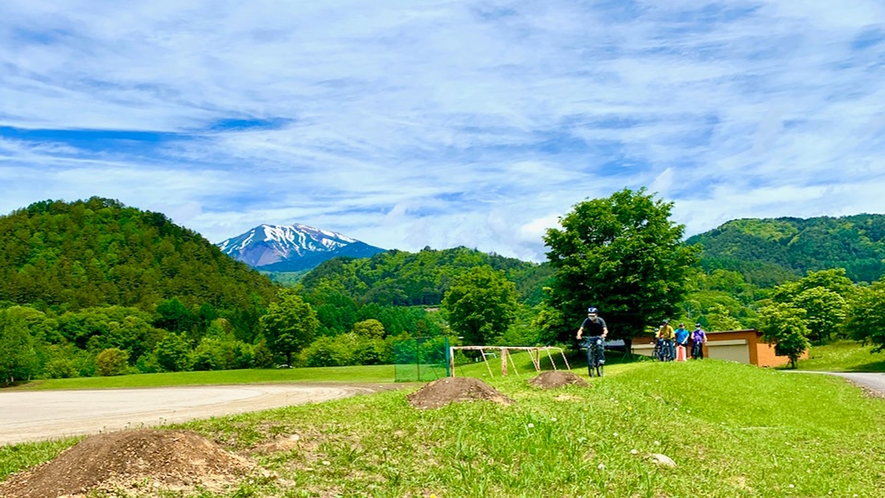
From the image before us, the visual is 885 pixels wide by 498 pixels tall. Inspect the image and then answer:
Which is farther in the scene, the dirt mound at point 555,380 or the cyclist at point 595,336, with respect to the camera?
the cyclist at point 595,336

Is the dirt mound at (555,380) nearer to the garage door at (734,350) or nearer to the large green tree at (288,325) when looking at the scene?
the garage door at (734,350)

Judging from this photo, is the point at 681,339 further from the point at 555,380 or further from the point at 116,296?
the point at 116,296

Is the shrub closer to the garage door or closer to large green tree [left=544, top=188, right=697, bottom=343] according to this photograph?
large green tree [left=544, top=188, right=697, bottom=343]

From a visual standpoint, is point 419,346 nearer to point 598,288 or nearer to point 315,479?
point 598,288

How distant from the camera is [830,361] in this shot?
63.0m

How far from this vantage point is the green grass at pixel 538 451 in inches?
305

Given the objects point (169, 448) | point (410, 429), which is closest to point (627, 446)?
point (410, 429)

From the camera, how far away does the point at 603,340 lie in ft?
71.3

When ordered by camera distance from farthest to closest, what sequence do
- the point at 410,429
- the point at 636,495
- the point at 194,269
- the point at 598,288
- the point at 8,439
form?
the point at 194,269 → the point at 598,288 → the point at 8,439 → the point at 410,429 → the point at 636,495

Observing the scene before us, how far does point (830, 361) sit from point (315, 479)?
66423mm

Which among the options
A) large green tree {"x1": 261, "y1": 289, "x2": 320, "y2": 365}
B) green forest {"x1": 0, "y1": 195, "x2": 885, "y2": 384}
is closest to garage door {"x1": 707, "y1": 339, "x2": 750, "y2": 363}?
green forest {"x1": 0, "y1": 195, "x2": 885, "y2": 384}

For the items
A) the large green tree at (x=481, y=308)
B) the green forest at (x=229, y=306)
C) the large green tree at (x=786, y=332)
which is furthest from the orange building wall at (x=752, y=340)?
the large green tree at (x=481, y=308)

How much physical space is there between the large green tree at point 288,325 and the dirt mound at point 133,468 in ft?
254

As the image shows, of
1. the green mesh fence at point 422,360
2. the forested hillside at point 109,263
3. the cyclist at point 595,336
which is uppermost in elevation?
the forested hillside at point 109,263
